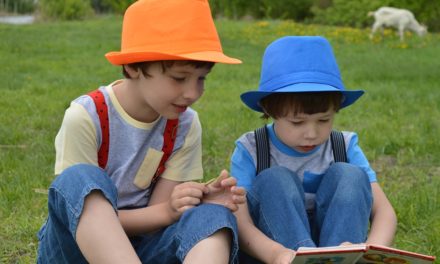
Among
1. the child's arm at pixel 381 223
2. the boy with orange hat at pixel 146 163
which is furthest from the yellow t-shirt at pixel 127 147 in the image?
the child's arm at pixel 381 223

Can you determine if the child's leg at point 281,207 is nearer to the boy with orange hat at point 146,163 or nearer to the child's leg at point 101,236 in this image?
the boy with orange hat at point 146,163

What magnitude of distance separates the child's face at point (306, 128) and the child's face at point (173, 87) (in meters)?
0.32

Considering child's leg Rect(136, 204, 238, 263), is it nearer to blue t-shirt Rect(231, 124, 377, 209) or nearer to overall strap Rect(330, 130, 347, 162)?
blue t-shirt Rect(231, 124, 377, 209)

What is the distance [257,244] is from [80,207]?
53 cm

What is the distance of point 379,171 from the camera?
397 centimetres

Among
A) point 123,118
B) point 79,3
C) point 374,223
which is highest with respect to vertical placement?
point 123,118

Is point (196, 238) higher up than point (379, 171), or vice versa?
point (196, 238)

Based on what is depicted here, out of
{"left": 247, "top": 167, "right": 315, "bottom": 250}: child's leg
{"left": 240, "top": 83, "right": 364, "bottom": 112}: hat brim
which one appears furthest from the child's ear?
{"left": 247, "top": 167, "right": 315, "bottom": 250}: child's leg

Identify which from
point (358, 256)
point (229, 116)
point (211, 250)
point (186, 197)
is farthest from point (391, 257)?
point (229, 116)

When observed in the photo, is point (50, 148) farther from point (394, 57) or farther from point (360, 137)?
point (394, 57)

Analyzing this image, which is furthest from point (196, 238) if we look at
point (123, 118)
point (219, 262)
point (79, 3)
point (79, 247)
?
Answer: point (79, 3)

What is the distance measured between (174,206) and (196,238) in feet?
0.59

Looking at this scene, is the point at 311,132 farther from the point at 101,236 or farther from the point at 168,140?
the point at 101,236

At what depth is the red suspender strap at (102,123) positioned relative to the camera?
6.95ft
